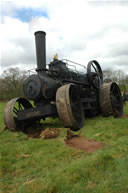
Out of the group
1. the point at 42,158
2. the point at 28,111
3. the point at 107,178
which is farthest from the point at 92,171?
the point at 28,111

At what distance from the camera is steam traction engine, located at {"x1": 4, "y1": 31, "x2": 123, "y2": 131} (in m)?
5.13

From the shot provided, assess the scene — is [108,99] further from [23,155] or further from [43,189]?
[43,189]

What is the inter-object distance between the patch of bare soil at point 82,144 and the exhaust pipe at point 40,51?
108 inches

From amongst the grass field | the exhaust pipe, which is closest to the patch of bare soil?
the grass field

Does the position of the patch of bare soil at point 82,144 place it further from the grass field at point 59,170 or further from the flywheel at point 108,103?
the flywheel at point 108,103

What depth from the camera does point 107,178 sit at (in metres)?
2.29

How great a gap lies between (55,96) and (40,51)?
1.72 m

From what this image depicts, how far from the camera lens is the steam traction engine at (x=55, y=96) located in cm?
513

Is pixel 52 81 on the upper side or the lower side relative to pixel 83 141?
upper

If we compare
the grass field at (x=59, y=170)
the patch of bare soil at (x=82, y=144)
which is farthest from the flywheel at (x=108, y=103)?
the grass field at (x=59, y=170)

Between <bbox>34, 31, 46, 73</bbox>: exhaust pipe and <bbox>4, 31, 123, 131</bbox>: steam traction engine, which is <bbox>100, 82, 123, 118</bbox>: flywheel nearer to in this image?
<bbox>4, 31, 123, 131</bbox>: steam traction engine

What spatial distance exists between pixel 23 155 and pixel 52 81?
3177mm

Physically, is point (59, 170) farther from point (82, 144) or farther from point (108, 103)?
point (108, 103)

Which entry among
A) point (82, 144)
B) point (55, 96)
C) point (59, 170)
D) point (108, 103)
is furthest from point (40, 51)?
point (59, 170)
